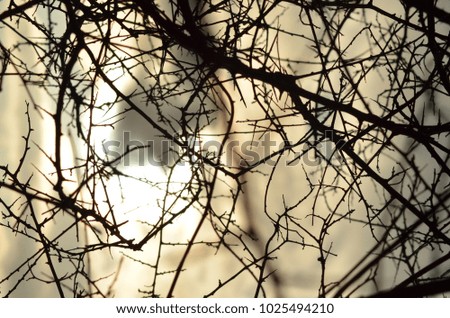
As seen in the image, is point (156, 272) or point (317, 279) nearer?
point (156, 272)

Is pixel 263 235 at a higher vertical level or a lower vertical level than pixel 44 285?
higher

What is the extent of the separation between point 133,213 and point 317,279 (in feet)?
2.31

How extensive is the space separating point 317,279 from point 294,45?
860 millimetres

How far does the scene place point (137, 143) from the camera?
1.92 metres

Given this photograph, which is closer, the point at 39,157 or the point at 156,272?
the point at 156,272

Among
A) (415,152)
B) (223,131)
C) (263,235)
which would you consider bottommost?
(263,235)

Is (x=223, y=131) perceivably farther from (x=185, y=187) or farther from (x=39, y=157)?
(x=39, y=157)

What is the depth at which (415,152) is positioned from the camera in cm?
180
